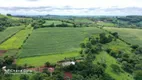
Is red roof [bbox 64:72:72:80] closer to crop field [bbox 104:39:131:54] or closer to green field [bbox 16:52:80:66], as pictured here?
green field [bbox 16:52:80:66]

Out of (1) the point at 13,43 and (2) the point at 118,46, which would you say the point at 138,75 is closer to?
(2) the point at 118,46

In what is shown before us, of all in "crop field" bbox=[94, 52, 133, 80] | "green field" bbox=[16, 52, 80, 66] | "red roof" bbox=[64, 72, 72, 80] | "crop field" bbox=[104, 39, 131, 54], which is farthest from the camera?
"crop field" bbox=[104, 39, 131, 54]

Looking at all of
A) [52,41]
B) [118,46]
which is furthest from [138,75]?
[52,41]

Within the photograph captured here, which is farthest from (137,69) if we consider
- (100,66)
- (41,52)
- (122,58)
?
(41,52)

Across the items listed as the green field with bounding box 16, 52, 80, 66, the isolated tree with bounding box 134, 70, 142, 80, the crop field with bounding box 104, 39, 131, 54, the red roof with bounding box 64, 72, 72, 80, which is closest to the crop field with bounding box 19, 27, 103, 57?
the green field with bounding box 16, 52, 80, 66

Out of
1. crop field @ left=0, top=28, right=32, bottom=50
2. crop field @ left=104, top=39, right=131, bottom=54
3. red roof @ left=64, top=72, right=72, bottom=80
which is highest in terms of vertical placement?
crop field @ left=0, top=28, right=32, bottom=50

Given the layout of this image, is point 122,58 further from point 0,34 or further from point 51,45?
point 0,34
